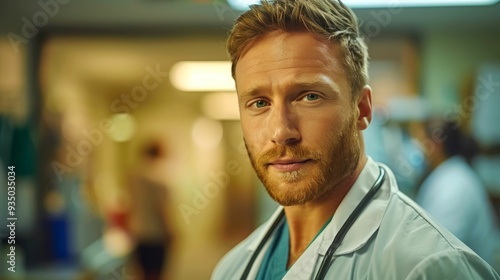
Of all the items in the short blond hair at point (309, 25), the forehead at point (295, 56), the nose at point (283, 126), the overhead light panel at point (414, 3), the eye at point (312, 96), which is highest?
the overhead light panel at point (414, 3)

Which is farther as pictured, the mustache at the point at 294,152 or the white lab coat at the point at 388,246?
the mustache at the point at 294,152

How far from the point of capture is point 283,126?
851 millimetres

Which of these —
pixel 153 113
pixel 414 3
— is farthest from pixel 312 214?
pixel 153 113

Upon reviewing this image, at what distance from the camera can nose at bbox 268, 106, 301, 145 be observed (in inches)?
33.4

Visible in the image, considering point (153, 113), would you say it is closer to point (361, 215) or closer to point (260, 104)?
point (260, 104)

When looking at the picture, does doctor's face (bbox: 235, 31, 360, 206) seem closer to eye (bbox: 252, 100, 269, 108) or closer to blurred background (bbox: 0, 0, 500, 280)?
eye (bbox: 252, 100, 269, 108)

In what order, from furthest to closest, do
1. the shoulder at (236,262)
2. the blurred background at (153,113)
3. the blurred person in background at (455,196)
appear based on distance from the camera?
the blurred background at (153,113)
the blurred person in background at (455,196)
the shoulder at (236,262)

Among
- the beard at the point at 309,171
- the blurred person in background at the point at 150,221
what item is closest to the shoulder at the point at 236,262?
the beard at the point at 309,171

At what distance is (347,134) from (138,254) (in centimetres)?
245

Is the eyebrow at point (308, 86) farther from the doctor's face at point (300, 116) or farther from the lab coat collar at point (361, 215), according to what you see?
the lab coat collar at point (361, 215)

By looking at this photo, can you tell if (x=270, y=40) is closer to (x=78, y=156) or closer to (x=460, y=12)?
(x=460, y=12)

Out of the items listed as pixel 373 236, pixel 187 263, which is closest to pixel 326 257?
pixel 373 236

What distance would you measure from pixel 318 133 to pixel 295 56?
138 millimetres

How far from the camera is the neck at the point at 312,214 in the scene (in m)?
0.94
